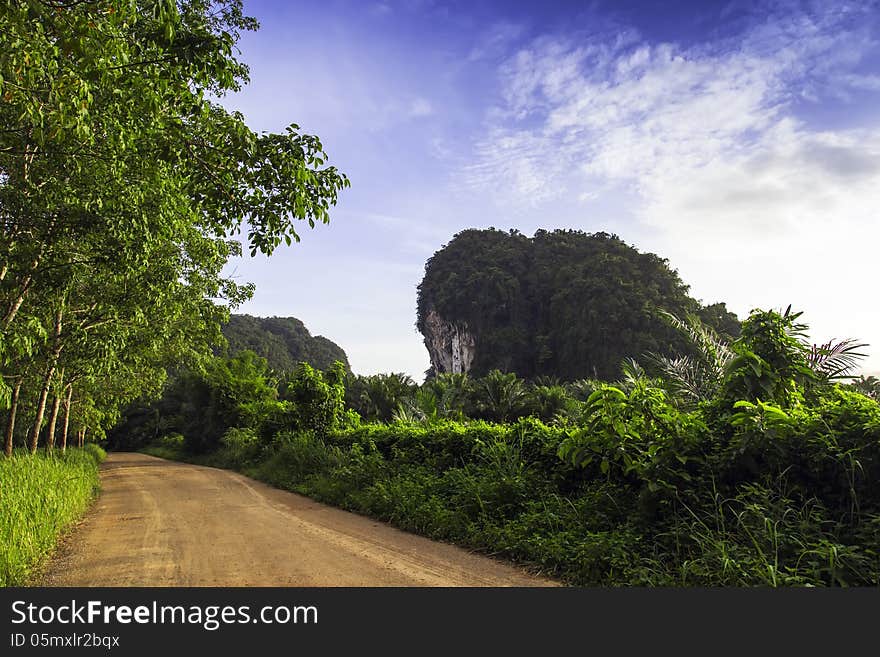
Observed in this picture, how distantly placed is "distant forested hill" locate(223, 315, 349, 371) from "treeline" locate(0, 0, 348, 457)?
52219mm

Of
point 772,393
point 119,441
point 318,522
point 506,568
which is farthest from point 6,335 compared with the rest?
point 119,441

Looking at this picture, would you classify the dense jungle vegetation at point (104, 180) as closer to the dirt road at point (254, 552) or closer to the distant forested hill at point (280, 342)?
the dirt road at point (254, 552)

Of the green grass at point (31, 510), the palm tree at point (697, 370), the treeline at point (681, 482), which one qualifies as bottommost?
the green grass at point (31, 510)

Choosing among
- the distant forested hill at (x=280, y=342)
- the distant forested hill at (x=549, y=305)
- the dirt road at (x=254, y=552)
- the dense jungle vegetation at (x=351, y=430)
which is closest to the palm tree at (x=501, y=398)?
the dense jungle vegetation at (x=351, y=430)

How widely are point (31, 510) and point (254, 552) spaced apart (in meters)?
3.19

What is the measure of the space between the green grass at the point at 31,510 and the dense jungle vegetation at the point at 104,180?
0.13ft

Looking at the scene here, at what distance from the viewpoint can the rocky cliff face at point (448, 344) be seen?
3004 inches

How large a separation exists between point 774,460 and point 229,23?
38.2 feet

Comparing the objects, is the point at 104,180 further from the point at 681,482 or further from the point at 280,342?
the point at 280,342

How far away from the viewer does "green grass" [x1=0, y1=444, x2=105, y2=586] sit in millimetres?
5301

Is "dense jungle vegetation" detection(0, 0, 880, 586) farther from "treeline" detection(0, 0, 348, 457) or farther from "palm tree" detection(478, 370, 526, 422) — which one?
"palm tree" detection(478, 370, 526, 422)

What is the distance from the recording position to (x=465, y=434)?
10102mm

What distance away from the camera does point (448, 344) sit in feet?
261

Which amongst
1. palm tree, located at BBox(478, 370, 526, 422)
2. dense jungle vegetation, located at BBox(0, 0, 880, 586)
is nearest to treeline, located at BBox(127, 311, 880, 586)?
dense jungle vegetation, located at BBox(0, 0, 880, 586)
